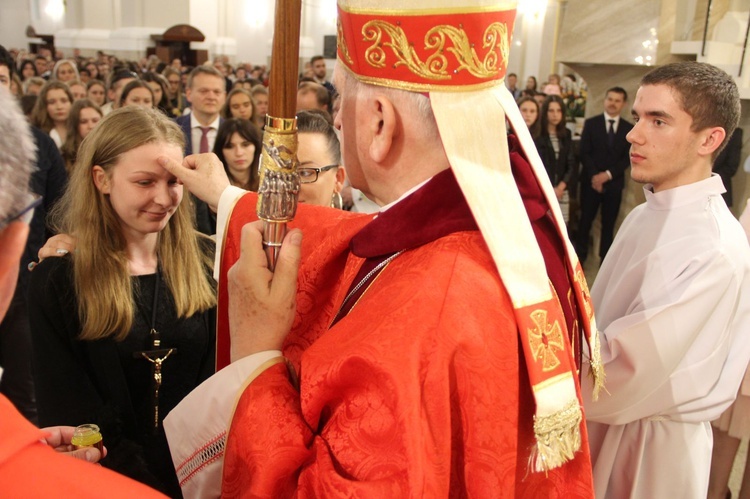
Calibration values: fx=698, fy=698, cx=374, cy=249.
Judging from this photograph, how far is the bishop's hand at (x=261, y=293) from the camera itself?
1.47 meters

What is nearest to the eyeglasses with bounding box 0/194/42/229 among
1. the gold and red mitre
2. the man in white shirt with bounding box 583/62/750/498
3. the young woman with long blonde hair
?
the gold and red mitre

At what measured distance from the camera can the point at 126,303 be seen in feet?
7.22

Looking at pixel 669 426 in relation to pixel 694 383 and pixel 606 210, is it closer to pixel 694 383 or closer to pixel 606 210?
pixel 694 383

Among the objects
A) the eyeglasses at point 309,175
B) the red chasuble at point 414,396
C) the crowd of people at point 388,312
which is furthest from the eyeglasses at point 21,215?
the eyeglasses at point 309,175

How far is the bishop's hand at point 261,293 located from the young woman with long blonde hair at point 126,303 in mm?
786

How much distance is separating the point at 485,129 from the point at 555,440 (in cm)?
61

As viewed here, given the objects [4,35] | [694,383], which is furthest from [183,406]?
[4,35]

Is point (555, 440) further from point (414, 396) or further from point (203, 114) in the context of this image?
point (203, 114)

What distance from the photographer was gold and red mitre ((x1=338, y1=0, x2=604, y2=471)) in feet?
4.26

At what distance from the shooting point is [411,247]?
1.42m

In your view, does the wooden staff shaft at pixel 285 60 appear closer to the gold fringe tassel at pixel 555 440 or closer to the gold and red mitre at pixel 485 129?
the gold and red mitre at pixel 485 129

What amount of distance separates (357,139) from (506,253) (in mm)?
404

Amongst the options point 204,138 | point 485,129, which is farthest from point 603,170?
point 485,129

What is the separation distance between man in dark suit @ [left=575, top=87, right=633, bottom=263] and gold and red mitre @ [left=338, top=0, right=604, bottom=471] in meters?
Answer: 6.39
